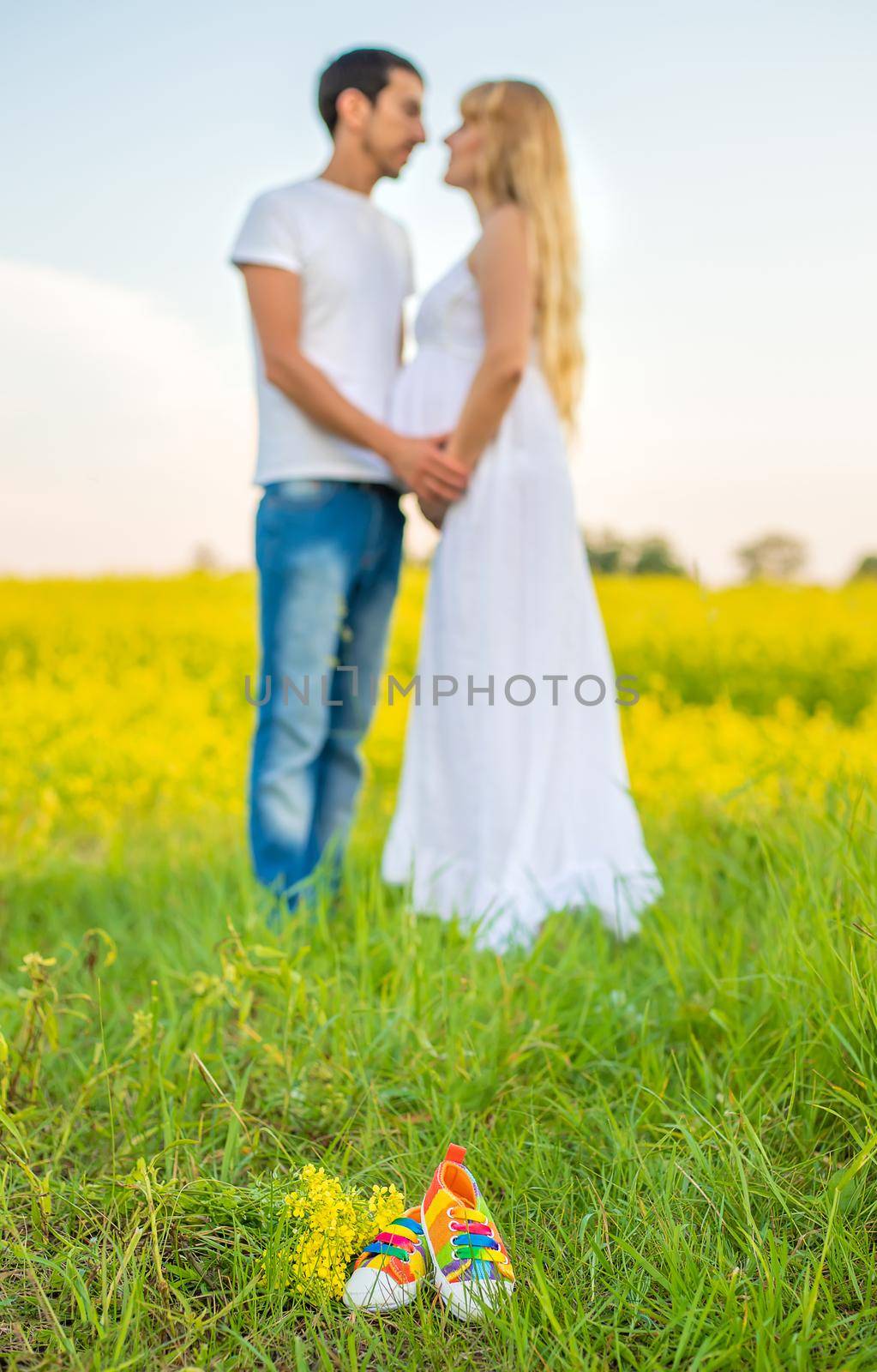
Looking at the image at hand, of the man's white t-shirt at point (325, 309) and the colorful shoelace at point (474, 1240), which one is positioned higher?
the man's white t-shirt at point (325, 309)

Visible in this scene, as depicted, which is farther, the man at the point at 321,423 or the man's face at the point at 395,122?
the man's face at the point at 395,122

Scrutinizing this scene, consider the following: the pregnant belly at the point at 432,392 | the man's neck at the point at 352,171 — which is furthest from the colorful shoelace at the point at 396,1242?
the man's neck at the point at 352,171

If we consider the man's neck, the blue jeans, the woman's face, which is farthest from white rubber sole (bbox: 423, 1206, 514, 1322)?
the man's neck

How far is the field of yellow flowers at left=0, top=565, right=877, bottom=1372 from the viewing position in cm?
143

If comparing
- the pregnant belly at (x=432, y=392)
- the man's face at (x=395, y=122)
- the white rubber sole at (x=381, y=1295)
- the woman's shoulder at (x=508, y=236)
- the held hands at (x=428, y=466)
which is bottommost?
the white rubber sole at (x=381, y=1295)

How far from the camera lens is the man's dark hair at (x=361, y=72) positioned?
282 centimetres

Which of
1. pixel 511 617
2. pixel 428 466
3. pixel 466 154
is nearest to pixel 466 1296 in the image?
pixel 511 617

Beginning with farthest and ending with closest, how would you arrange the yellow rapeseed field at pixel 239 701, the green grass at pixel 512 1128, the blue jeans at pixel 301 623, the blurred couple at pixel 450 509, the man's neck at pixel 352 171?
the yellow rapeseed field at pixel 239 701 < the man's neck at pixel 352 171 < the blue jeans at pixel 301 623 < the blurred couple at pixel 450 509 < the green grass at pixel 512 1128

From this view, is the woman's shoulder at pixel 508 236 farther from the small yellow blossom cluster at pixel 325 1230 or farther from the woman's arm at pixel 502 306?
the small yellow blossom cluster at pixel 325 1230

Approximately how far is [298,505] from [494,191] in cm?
89

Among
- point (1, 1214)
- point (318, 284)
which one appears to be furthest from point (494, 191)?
point (1, 1214)

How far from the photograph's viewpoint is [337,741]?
10.2 feet

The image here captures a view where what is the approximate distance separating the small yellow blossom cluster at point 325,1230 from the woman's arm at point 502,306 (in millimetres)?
1747

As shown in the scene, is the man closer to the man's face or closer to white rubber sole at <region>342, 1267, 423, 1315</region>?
the man's face
